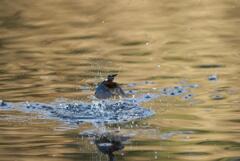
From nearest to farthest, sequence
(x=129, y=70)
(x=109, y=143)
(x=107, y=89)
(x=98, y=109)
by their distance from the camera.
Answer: (x=109, y=143) → (x=107, y=89) → (x=98, y=109) → (x=129, y=70)

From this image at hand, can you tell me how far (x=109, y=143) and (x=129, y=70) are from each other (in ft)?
14.6

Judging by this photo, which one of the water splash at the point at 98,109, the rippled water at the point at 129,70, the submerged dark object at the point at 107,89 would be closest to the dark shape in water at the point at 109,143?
the rippled water at the point at 129,70

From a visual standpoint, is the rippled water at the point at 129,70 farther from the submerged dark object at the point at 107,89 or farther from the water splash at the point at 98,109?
the submerged dark object at the point at 107,89

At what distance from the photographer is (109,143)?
7590mm

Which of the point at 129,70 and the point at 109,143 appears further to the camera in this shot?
the point at 129,70

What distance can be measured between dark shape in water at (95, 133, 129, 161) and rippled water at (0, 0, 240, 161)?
0.30ft

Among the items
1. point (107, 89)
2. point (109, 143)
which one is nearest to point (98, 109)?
Answer: point (107, 89)

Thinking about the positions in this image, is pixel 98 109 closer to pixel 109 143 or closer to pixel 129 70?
pixel 109 143

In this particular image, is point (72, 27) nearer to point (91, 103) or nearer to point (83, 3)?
point (83, 3)

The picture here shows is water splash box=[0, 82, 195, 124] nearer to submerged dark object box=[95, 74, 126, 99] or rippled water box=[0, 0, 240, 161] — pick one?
rippled water box=[0, 0, 240, 161]

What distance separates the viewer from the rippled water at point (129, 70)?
7.60 meters

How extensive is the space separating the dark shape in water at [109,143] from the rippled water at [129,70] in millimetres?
92

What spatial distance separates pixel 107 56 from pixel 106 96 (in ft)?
14.9

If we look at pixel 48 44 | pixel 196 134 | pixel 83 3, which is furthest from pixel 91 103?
pixel 83 3
